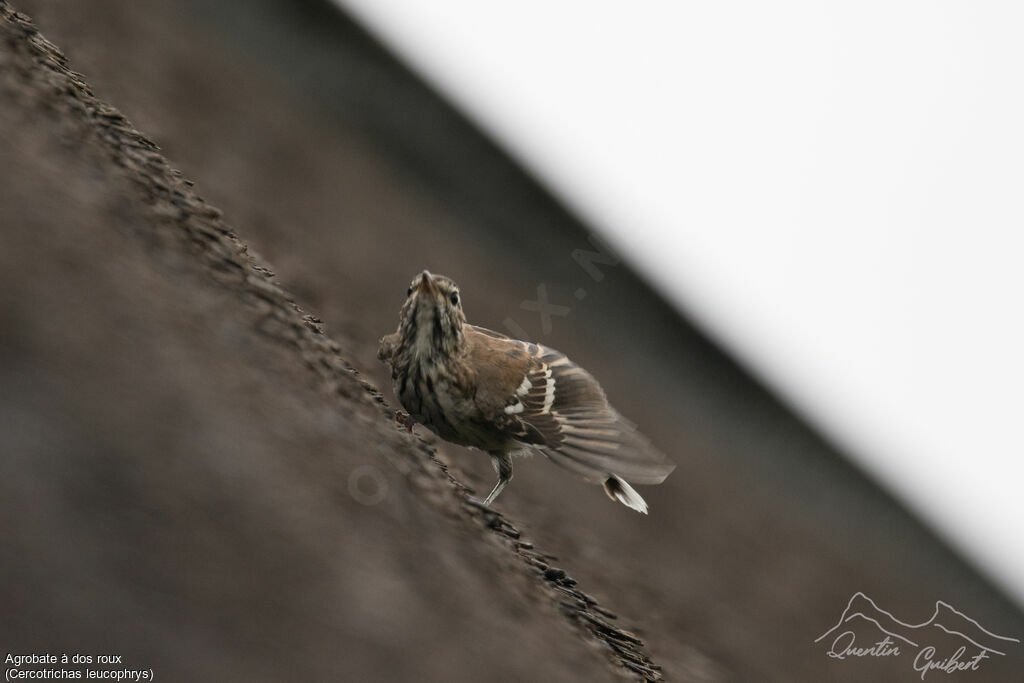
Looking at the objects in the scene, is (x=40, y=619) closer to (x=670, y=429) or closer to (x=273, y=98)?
(x=273, y=98)

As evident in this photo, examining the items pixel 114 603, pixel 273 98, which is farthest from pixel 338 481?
pixel 273 98

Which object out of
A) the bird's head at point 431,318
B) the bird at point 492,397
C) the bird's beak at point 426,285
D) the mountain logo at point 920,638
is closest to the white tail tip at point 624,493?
the bird at point 492,397

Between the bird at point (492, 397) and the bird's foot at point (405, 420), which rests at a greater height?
the bird at point (492, 397)

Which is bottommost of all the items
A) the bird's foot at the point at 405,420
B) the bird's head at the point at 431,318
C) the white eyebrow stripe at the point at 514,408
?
the bird's foot at the point at 405,420

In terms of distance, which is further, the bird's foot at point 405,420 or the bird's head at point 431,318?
the bird's head at point 431,318

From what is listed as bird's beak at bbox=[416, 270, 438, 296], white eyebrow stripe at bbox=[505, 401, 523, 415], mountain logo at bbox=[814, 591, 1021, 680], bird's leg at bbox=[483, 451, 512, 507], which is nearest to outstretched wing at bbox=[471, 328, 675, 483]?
white eyebrow stripe at bbox=[505, 401, 523, 415]

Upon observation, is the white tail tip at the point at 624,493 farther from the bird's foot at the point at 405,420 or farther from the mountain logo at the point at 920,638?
the mountain logo at the point at 920,638
